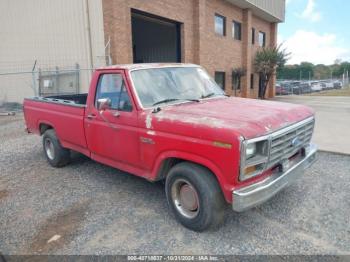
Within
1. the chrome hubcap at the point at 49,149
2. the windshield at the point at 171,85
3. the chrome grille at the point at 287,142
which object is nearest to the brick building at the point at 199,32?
the chrome hubcap at the point at 49,149

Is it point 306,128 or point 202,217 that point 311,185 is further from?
point 202,217

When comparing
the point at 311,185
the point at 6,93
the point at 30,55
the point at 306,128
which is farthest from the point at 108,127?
the point at 6,93

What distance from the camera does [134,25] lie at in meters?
19.2

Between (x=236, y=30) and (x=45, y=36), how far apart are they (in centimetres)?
1318

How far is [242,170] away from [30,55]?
15.5 meters

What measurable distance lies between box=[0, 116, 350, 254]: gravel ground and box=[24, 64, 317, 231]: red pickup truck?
37 centimetres

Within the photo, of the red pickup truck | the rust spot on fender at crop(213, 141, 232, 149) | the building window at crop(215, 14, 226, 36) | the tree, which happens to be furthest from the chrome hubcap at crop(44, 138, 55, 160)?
the tree

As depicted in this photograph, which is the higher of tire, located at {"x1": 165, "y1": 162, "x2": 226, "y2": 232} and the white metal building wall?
the white metal building wall

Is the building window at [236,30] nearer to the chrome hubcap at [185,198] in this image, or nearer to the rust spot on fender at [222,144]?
the chrome hubcap at [185,198]

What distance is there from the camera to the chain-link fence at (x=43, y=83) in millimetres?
12867

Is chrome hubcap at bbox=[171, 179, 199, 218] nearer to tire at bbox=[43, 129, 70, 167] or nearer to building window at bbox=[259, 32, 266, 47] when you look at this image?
tire at bbox=[43, 129, 70, 167]

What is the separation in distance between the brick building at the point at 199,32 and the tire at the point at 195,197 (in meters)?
9.25

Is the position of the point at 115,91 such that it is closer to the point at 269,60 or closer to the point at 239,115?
the point at 239,115

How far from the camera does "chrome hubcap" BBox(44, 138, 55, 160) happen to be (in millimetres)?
5956
